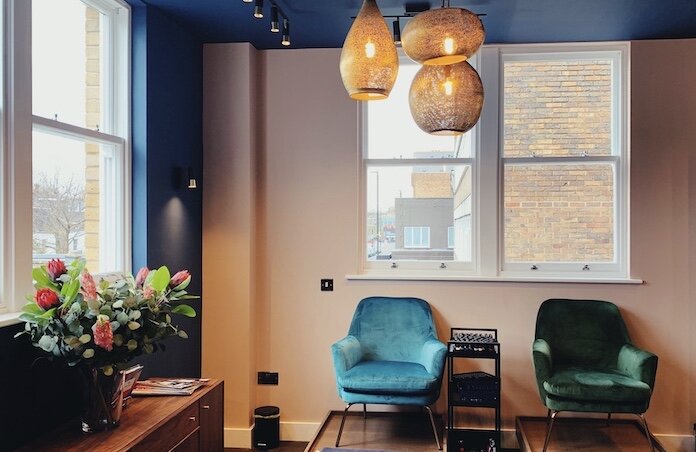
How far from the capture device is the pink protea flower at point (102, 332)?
2207mm

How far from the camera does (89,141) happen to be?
9.96 ft

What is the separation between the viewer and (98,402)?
7.92 ft

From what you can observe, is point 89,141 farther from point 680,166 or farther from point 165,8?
point 680,166

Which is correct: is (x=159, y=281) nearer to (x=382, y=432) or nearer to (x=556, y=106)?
(x=382, y=432)

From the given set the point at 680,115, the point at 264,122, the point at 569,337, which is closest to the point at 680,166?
the point at 680,115

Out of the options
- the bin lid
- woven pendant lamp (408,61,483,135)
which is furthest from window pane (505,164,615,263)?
woven pendant lamp (408,61,483,135)

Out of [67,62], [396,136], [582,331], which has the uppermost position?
[67,62]

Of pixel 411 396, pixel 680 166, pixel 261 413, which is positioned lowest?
pixel 261 413

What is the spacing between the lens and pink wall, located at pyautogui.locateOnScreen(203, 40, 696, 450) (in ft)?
13.1

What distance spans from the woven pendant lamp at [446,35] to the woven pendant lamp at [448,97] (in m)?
0.17

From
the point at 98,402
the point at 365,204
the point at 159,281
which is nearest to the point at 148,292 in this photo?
the point at 159,281

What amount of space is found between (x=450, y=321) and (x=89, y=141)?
8.42 ft

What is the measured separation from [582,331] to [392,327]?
1.25m

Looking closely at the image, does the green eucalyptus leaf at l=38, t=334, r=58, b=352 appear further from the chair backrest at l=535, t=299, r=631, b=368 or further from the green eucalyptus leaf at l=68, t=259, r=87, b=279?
the chair backrest at l=535, t=299, r=631, b=368
